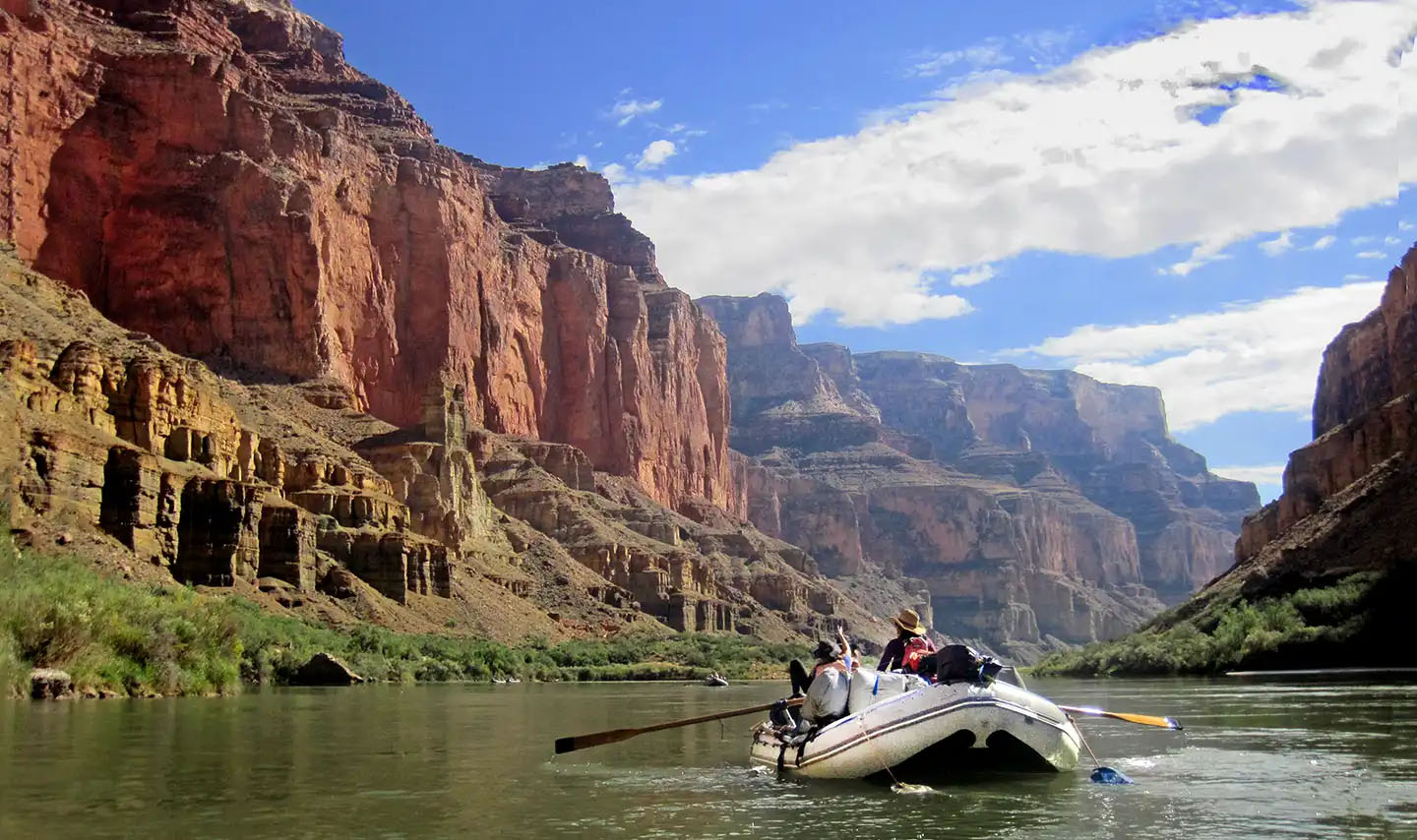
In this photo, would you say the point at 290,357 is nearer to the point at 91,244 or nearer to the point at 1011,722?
the point at 91,244

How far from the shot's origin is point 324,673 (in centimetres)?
6481

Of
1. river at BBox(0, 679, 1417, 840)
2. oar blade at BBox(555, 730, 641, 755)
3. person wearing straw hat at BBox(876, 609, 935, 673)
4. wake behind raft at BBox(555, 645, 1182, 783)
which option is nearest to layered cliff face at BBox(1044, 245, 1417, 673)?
river at BBox(0, 679, 1417, 840)

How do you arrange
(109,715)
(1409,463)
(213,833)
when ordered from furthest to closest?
1. (1409,463)
2. (109,715)
3. (213,833)

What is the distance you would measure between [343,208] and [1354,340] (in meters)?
93.6

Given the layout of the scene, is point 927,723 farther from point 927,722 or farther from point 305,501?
point 305,501

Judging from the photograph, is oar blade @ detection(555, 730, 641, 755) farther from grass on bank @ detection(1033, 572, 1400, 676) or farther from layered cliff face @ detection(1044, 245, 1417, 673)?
grass on bank @ detection(1033, 572, 1400, 676)

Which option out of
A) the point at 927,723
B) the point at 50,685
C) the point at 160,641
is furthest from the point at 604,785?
the point at 160,641

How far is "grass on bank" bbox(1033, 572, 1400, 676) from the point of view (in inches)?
2827

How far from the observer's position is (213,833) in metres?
17.7

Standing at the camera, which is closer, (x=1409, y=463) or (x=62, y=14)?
(x=1409, y=463)

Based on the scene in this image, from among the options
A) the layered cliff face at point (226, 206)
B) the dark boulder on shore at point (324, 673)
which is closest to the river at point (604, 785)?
the dark boulder on shore at point (324, 673)

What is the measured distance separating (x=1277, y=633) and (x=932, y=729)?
59.9m

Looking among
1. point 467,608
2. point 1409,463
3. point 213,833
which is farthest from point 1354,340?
point 213,833

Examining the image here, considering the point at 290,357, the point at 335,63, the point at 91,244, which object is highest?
the point at 335,63
